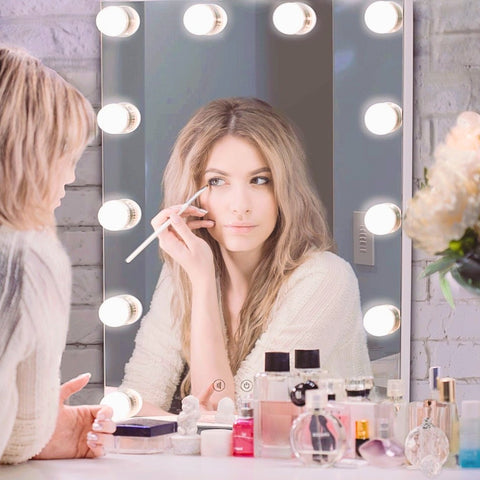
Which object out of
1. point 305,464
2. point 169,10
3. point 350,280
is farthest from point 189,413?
point 169,10

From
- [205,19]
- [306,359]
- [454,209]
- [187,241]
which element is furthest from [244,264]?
[454,209]

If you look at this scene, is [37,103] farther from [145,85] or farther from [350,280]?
[350,280]

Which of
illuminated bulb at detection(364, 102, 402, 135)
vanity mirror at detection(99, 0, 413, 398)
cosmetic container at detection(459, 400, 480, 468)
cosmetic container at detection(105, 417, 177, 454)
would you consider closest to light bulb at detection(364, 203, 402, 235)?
vanity mirror at detection(99, 0, 413, 398)

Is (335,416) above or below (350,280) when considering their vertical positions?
below

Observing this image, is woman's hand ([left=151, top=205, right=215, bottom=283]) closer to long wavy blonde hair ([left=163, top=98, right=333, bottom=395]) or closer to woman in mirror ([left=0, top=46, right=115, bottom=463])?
long wavy blonde hair ([left=163, top=98, right=333, bottom=395])

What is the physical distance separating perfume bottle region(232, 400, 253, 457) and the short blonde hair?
47 cm

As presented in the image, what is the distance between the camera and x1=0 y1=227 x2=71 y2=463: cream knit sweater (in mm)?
1580

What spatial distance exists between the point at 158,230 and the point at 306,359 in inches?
14.0

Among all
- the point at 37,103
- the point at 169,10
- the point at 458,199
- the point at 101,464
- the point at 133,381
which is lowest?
the point at 101,464

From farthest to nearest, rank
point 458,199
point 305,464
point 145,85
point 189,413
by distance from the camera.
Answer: point 145,85, point 189,413, point 305,464, point 458,199

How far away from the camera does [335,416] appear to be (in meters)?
1.56

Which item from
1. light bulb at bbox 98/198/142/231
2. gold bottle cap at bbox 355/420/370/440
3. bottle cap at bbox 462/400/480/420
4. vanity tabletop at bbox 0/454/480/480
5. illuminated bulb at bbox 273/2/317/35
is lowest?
vanity tabletop at bbox 0/454/480/480

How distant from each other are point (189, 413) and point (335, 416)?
25 centimetres

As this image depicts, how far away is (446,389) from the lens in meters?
1.54
